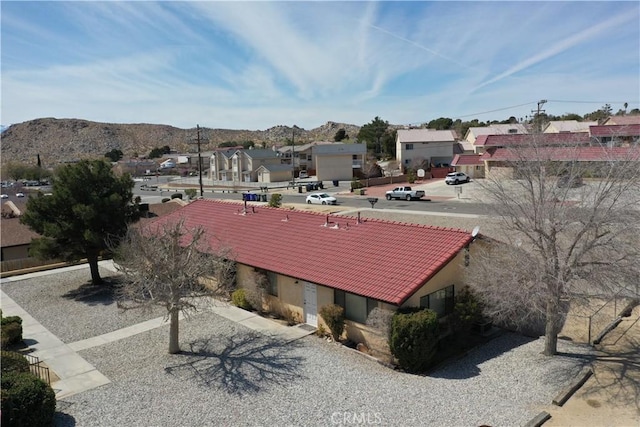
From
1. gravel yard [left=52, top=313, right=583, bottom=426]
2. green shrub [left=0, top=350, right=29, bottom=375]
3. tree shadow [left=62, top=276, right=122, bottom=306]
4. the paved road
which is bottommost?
tree shadow [left=62, top=276, right=122, bottom=306]

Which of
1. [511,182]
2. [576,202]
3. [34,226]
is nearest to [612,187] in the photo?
[576,202]

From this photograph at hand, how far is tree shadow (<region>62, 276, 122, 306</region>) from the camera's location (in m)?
24.8

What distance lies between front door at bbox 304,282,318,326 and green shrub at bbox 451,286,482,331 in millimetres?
5456

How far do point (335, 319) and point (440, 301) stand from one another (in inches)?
165

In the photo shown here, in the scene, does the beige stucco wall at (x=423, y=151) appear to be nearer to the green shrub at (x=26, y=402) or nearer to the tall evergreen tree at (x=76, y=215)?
the tall evergreen tree at (x=76, y=215)

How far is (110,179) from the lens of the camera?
2738cm

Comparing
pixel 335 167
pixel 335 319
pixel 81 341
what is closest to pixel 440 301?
pixel 335 319

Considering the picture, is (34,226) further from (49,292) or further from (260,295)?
(260,295)

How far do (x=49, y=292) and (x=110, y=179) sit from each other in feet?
23.7

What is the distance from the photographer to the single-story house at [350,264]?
17.4 metres

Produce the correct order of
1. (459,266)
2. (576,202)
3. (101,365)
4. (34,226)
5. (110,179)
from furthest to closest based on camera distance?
(110,179), (34,226), (459,266), (101,365), (576,202)

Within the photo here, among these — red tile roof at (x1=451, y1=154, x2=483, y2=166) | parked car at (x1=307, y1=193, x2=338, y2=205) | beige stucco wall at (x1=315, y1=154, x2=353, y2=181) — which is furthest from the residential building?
parked car at (x1=307, y1=193, x2=338, y2=205)

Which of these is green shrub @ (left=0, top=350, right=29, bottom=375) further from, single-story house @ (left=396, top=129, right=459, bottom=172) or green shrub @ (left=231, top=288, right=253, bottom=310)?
single-story house @ (left=396, top=129, right=459, bottom=172)

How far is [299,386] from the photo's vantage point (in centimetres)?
1455
